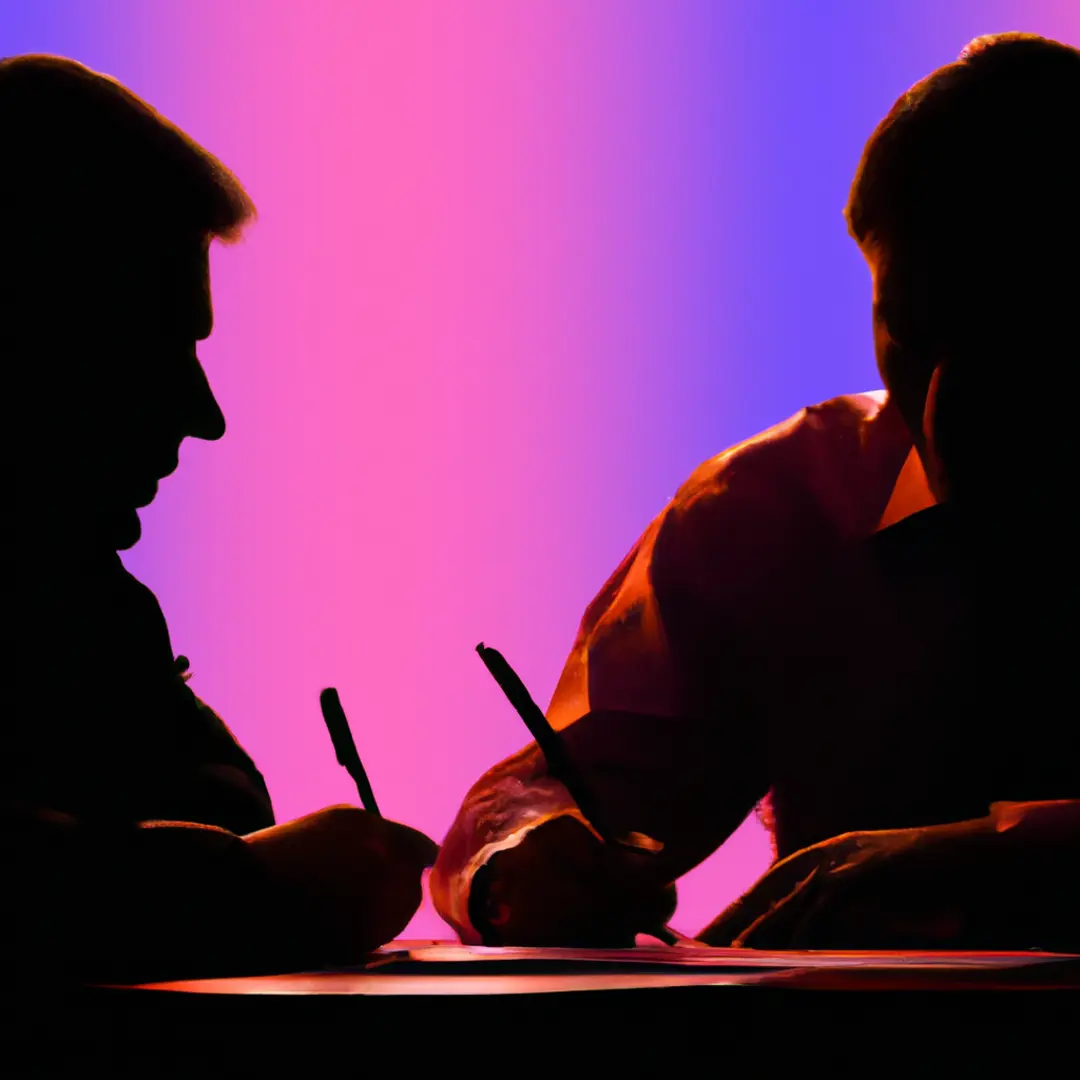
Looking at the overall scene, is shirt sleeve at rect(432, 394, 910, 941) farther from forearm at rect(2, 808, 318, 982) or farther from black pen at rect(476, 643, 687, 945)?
forearm at rect(2, 808, 318, 982)

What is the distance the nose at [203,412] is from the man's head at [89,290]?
0.04 ft

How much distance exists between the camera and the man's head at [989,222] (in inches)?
26.4

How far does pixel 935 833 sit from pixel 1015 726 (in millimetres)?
271

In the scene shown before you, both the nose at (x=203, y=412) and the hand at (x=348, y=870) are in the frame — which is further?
the nose at (x=203, y=412)

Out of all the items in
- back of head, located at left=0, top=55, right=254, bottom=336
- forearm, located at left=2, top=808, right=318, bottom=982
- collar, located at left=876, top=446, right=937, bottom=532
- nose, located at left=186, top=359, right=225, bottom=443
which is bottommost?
forearm, located at left=2, top=808, right=318, bottom=982

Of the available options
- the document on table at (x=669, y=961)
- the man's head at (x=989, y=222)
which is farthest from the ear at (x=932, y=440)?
the document on table at (x=669, y=961)

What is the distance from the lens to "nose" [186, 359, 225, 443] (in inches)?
22.9

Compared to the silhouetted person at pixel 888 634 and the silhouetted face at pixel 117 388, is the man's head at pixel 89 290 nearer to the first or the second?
the silhouetted face at pixel 117 388

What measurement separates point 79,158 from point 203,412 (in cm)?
14

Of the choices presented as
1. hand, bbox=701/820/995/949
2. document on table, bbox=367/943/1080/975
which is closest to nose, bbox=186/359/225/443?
document on table, bbox=367/943/1080/975

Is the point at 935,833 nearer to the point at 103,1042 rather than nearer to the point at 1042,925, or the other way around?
the point at 1042,925

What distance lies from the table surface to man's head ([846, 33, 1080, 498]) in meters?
0.37

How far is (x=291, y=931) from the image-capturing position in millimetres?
430

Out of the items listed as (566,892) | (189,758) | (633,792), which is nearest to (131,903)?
(189,758)
